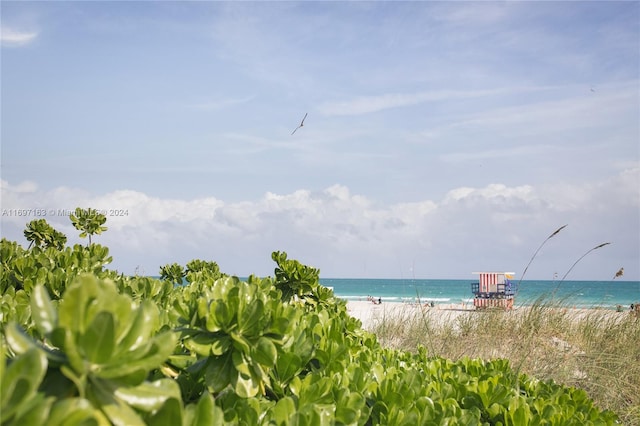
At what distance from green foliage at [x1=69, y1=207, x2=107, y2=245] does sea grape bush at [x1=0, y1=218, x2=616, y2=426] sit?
5.46m

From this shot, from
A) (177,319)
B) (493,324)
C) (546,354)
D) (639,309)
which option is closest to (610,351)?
(546,354)

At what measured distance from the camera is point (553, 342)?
26.8 feet

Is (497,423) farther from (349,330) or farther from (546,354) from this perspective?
(546,354)

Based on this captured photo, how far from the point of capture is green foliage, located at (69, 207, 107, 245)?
805cm

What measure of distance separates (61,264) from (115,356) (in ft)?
10.6

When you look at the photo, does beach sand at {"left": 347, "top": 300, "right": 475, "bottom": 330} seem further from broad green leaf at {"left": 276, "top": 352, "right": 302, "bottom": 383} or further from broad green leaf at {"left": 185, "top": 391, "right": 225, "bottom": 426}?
broad green leaf at {"left": 185, "top": 391, "right": 225, "bottom": 426}

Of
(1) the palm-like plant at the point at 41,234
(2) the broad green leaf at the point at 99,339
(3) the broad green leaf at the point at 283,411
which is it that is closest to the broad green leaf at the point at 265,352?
(3) the broad green leaf at the point at 283,411

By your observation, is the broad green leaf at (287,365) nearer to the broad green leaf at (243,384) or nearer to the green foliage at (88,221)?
the broad green leaf at (243,384)

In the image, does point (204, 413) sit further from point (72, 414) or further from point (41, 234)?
point (41, 234)

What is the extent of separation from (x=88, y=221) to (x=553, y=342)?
7.32 metres

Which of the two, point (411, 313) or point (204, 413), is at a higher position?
point (204, 413)

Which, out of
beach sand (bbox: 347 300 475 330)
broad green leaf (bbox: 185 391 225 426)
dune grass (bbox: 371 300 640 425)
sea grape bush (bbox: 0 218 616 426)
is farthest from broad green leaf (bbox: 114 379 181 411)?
beach sand (bbox: 347 300 475 330)

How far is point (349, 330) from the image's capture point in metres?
2.66

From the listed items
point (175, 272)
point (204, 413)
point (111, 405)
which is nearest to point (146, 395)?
point (111, 405)
